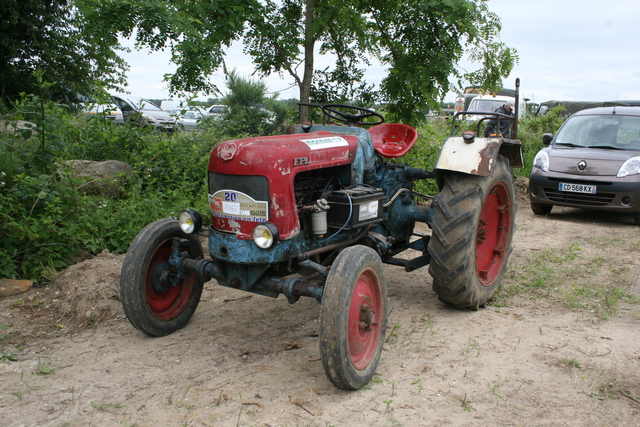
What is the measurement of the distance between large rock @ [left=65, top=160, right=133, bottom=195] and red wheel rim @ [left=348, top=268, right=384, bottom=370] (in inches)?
152

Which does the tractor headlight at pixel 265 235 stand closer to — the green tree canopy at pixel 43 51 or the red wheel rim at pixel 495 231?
the red wheel rim at pixel 495 231

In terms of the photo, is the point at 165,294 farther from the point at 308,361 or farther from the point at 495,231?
the point at 495,231

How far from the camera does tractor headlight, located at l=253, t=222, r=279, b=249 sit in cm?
333

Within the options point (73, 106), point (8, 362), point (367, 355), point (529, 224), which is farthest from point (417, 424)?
point (73, 106)

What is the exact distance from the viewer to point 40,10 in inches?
482

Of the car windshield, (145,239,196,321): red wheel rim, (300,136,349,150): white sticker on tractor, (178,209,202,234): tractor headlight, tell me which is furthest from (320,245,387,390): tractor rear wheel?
the car windshield

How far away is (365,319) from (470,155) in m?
1.86

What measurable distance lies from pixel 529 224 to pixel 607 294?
3.39 m

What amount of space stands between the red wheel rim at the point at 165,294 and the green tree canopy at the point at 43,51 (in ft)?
28.8

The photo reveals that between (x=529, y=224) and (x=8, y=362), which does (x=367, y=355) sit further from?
(x=529, y=224)

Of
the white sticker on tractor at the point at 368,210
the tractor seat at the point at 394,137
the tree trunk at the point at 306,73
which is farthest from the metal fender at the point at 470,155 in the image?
the tree trunk at the point at 306,73

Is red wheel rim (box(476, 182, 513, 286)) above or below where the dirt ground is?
above

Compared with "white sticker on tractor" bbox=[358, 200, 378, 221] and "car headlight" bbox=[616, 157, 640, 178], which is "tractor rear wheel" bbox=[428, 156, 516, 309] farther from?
"car headlight" bbox=[616, 157, 640, 178]

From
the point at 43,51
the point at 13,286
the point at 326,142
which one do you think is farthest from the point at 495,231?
the point at 43,51
